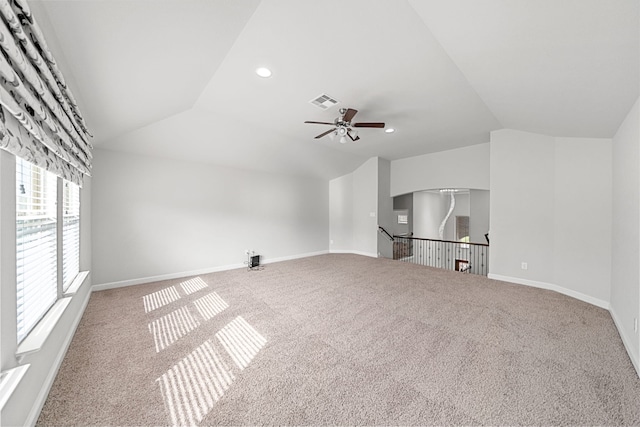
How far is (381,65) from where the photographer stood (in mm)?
2584

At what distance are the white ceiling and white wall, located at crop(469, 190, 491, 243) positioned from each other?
4735mm

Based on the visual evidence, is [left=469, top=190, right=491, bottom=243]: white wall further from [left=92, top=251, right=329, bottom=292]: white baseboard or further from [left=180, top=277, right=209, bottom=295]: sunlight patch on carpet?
[left=180, top=277, right=209, bottom=295]: sunlight patch on carpet

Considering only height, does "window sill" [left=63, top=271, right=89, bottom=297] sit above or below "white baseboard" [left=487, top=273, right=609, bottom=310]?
above

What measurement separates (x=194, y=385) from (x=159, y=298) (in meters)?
2.33

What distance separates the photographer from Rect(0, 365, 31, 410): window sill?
1.14 metres

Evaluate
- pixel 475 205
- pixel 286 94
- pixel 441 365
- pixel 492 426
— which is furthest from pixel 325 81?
pixel 475 205

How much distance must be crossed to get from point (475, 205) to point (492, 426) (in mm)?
8221

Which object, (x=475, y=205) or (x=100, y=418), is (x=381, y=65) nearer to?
(x=100, y=418)

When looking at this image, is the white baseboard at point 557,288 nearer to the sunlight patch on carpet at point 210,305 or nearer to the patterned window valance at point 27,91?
the sunlight patch on carpet at point 210,305

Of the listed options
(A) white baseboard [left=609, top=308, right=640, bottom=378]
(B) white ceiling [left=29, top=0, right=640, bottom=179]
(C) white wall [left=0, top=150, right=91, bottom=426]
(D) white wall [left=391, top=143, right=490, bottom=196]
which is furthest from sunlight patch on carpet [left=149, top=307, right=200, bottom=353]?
(D) white wall [left=391, top=143, right=490, bottom=196]

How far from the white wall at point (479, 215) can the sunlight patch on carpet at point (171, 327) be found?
343 inches

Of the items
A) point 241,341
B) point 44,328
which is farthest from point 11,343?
point 241,341

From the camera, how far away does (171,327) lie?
8.87 feet

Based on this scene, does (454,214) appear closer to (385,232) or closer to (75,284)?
(385,232)
